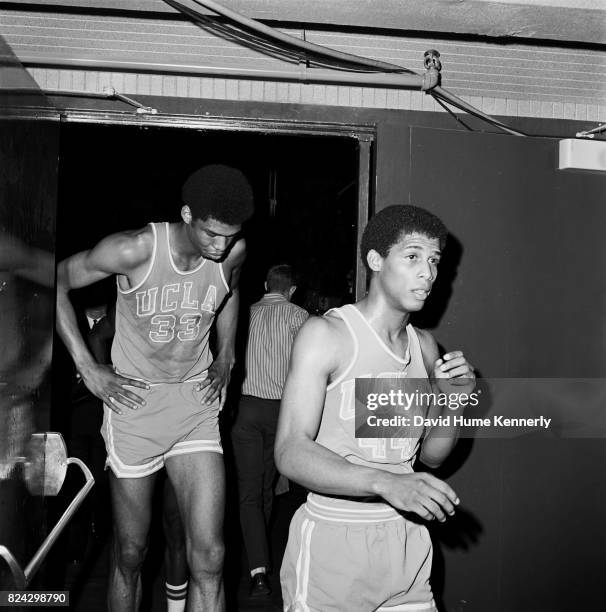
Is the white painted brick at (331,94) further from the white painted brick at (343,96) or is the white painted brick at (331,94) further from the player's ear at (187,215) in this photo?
the player's ear at (187,215)

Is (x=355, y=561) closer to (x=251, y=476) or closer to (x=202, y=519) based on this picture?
(x=202, y=519)

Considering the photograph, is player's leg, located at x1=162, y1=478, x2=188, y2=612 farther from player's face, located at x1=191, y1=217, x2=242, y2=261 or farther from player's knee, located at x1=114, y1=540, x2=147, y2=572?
player's face, located at x1=191, y1=217, x2=242, y2=261

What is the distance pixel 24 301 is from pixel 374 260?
150 cm

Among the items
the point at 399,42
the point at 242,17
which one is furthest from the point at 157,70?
the point at 399,42

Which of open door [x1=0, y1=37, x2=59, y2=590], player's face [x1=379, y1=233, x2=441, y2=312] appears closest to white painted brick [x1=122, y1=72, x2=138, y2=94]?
open door [x1=0, y1=37, x2=59, y2=590]

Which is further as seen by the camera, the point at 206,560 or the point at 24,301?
the point at 206,560

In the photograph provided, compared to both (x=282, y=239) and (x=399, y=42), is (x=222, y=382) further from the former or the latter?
(x=282, y=239)

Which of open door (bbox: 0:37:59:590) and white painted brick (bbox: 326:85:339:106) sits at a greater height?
white painted brick (bbox: 326:85:339:106)

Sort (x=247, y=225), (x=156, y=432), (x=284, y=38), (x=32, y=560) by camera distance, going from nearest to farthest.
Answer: (x=32, y=560) < (x=284, y=38) < (x=156, y=432) < (x=247, y=225)

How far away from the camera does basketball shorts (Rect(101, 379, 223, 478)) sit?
3686mm

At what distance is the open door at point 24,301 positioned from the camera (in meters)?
2.59

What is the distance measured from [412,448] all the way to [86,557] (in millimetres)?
3535

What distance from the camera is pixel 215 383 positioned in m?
3.90

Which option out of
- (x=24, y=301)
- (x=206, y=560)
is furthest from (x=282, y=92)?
(x=206, y=560)
